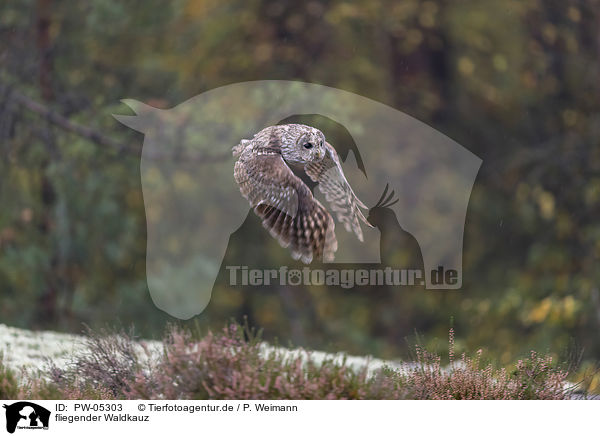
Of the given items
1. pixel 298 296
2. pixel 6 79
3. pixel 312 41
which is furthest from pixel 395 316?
pixel 6 79

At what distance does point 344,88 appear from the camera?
10.6 metres

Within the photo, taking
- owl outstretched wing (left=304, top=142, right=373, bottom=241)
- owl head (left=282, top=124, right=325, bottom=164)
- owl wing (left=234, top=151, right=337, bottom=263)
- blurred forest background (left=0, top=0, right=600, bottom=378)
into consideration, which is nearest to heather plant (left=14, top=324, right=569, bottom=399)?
owl wing (left=234, top=151, right=337, bottom=263)

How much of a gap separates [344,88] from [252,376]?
6.78 metres

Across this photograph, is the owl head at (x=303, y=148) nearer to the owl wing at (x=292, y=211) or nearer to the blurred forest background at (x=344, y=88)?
the owl wing at (x=292, y=211)

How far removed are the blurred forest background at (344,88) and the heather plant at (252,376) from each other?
458 centimetres

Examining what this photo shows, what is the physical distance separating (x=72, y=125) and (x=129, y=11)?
1832 mm

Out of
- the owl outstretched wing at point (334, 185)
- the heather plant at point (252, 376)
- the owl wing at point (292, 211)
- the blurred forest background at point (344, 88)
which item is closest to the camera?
the heather plant at point (252, 376)

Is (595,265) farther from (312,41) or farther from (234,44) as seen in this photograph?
(234,44)

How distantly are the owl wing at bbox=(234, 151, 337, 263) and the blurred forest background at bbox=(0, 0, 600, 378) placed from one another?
5.26 m

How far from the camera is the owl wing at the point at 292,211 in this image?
4.46 meters

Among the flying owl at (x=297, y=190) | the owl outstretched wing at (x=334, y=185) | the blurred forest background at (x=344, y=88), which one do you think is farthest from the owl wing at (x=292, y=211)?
the blurred forest background at (x=344, y=88)

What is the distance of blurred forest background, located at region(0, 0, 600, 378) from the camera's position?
9914 millimetres

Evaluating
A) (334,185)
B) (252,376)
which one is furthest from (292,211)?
(252,376)

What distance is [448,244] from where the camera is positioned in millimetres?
9445
